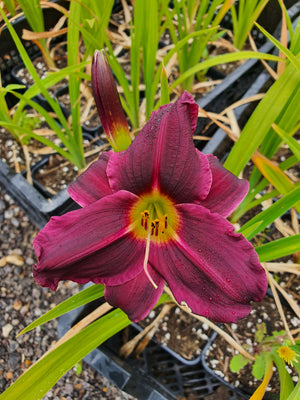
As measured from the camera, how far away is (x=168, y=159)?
→ 559 mm

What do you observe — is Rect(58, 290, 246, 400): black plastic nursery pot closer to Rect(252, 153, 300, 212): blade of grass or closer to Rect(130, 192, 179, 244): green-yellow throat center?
Rect(130, 192, 179, 244): green-yellow throat center

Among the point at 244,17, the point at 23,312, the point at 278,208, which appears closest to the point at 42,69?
the point at 244,17

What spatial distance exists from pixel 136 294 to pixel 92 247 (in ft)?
0.41

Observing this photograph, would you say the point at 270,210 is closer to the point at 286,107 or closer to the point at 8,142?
the point at 286,107

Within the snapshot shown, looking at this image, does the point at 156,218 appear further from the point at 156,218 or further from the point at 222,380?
the point at 222,380

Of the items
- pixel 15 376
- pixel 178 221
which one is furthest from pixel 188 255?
pixel 15 376

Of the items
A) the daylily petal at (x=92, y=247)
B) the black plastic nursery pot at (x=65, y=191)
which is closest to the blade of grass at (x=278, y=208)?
the daylily petal at (x=92, y=247)

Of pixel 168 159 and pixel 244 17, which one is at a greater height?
pixel 244 17

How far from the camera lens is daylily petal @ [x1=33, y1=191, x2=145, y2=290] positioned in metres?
0.53

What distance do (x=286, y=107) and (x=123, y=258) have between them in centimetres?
60

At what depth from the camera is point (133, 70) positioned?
1.10 m

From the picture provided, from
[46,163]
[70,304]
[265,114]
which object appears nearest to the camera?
[70,304]

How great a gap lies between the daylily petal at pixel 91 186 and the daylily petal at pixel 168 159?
48 millimetres

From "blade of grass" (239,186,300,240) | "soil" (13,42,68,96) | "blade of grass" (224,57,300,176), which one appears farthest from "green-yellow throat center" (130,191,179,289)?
"soil" (13,42,68,96)
